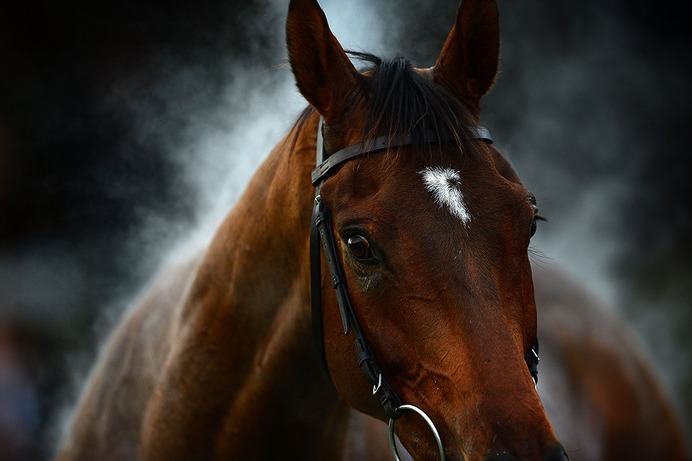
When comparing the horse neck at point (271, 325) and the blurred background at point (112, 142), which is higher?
the blurred background at point (112, 142)

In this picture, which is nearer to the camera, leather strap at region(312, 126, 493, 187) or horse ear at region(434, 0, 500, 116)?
leather strap at region(312, 126, 493, 187)

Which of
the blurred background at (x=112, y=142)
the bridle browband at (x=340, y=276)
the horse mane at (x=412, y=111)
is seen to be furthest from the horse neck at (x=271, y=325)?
the blurred background at (x=112, y=142)

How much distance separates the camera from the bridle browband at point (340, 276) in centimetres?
121

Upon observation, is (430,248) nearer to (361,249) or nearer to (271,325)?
(361,249)

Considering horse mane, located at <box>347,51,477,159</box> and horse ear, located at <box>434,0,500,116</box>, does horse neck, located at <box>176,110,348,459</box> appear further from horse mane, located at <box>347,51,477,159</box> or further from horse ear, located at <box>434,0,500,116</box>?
horse ear, located at <box>434,0,500,116</box>

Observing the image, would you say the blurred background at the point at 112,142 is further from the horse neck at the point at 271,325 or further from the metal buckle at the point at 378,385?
the metal buckle at the point at 378,385

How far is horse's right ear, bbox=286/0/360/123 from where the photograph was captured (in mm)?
1331

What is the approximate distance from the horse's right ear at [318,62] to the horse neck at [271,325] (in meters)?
0.16

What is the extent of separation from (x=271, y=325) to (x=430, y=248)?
66 centimetres

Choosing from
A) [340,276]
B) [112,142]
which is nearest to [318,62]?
[340,276]

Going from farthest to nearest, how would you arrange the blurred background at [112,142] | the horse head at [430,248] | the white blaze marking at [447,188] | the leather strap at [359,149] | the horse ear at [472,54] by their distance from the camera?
the blurred background at [112,142]
the horse ear at [472,54]
the leather strap at [359,149]
the white blaze marking at [447,188]
the horse head at [430,248]

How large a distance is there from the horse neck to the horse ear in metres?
0.43

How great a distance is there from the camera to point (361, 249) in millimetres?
1205

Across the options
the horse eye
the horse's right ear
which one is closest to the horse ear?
the horse's right ear
